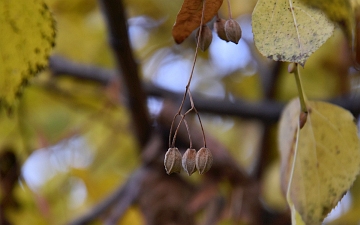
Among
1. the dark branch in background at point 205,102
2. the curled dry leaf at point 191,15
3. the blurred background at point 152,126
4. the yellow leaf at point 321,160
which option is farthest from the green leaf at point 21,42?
the dark branch in background at point 205,102

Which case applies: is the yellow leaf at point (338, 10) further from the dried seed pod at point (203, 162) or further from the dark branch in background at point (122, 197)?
the dark branch in background at point (122, 197)

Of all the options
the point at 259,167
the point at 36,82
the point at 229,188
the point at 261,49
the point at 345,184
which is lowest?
the point at 259,167

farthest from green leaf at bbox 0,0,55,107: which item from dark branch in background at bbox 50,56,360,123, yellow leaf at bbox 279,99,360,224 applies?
dark branch in background at bbox 50,56,360,123

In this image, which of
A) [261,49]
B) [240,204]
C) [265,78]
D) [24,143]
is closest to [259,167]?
[265,78]

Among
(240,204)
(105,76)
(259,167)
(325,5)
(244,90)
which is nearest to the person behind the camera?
(325,5)

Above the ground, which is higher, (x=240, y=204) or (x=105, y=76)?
(x=105, y=76)

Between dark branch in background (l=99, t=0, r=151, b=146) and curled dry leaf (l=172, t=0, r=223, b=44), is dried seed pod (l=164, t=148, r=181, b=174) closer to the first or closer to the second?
curled dry leaf (l=172, t=0, r=223, b=44)

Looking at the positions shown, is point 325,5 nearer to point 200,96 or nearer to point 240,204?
point 240,204
